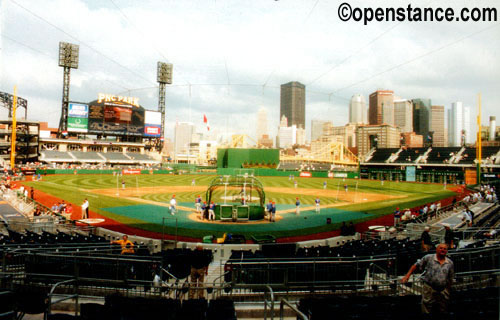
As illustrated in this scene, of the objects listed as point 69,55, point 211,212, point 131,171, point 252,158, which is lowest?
point 211,212

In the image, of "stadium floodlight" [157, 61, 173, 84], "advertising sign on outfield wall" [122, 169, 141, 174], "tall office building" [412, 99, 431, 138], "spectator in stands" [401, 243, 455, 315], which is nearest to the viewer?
"spectator in stands" [401, 243, 455, 315]

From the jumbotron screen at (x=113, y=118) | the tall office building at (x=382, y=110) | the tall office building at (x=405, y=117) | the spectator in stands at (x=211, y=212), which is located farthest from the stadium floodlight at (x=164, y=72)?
the tall office building at (x=405, y=117)

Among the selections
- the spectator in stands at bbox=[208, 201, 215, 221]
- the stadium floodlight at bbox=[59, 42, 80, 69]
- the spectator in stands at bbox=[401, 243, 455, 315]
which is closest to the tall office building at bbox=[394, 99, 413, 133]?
the stadium floodlight at bbox=[59, 42, 80, 69]

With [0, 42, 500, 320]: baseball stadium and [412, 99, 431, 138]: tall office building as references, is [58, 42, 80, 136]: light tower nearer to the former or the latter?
[0, 42, 500, 320]: baseball stadium

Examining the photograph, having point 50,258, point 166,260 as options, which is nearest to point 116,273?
point 166,260

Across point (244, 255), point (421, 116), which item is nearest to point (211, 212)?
point (244, 255)

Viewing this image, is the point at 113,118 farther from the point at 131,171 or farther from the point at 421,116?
A: the point at 421,116

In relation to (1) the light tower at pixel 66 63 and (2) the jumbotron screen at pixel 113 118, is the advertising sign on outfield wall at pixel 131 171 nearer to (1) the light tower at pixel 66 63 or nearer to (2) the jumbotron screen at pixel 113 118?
(2) the jumbotron screen at pixel 113 118
